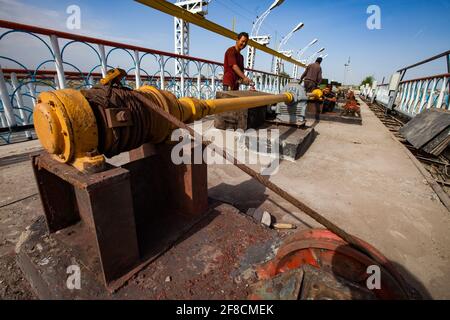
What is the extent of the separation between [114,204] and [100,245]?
0.21 metres

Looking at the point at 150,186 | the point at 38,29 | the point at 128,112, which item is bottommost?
the point at 150,186

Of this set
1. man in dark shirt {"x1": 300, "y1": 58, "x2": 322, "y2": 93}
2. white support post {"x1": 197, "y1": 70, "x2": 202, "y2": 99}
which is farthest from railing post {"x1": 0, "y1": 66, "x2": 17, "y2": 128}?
man in dark shirt {"x1": 300, "y1": 58, "x2": 322, "y2": 93}

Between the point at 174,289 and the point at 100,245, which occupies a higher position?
the point at 100,245

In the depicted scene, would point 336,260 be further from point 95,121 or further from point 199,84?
point 199,84

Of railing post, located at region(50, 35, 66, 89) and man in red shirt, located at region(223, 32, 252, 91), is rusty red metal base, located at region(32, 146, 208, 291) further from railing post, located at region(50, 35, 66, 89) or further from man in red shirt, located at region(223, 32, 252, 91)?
man in red shirt, located at region(223, 32, 252, 91)

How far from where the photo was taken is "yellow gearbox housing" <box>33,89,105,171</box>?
3.15 ft

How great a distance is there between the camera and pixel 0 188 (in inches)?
93.0

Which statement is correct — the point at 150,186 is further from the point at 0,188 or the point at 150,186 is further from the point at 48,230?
the point at 0,188

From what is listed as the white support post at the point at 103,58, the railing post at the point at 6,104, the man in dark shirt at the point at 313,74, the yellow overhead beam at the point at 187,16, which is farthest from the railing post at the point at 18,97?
the man in dark shirt at the point at 313,74

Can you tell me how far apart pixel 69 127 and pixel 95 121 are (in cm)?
11

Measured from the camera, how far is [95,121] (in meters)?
1.03

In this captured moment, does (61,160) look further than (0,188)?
No

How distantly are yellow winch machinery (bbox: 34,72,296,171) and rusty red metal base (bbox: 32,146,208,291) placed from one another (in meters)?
0.11
